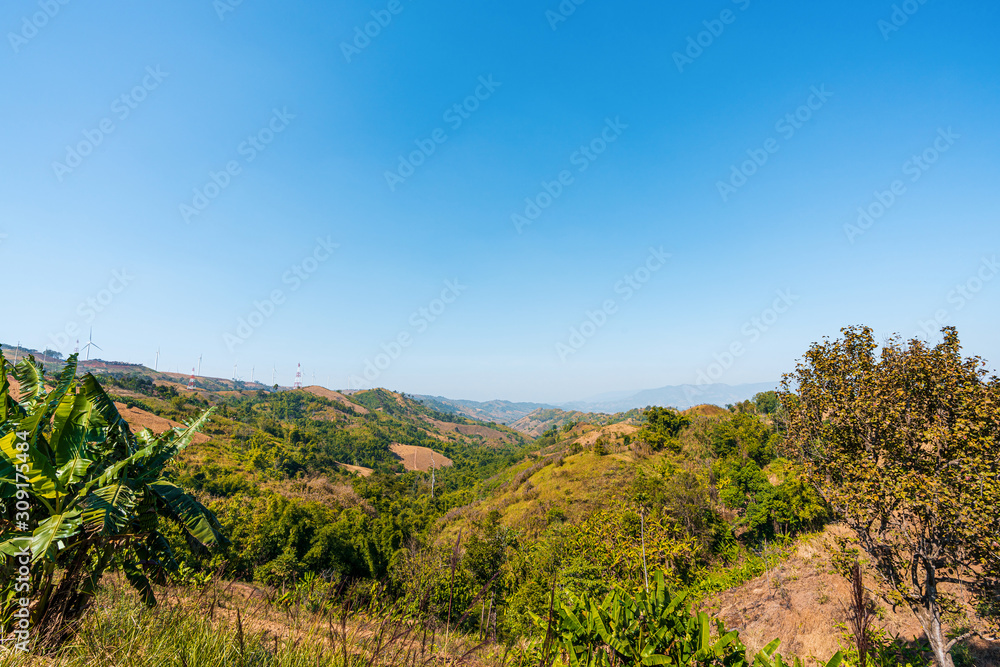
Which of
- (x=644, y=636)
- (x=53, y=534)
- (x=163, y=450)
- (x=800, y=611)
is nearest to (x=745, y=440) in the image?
(x=800, y=611)

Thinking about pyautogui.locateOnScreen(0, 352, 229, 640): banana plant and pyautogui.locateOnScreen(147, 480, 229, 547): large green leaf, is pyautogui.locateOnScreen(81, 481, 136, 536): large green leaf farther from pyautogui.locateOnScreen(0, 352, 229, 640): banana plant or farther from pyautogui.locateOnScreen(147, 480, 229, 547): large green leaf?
pyautogui.locateOnScreen(147, 480, 229, 547): large green leaf

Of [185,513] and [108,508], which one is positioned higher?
[108,508]

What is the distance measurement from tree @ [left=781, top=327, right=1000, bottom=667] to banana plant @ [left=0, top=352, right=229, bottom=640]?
12.1 meters

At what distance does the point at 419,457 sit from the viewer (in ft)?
396

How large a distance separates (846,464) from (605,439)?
180ft

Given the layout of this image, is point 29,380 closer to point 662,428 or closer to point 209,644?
point 209,644

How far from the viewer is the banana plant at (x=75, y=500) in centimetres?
430

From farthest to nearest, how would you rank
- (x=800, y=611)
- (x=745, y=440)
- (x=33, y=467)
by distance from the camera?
→ (x=745, y=440) → (x=800, y=611) → (x=33, y=467)

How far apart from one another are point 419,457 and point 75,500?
123 m

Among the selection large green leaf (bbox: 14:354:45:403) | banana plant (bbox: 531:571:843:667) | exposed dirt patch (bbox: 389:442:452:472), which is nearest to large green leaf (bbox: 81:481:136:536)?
large green leaf (bbox: 14:354:45:403)

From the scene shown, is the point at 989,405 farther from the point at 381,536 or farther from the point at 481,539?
the point at 381,536

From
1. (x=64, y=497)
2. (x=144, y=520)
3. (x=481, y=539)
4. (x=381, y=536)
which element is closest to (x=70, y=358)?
(x=64, y=497)

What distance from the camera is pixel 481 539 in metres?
25.8

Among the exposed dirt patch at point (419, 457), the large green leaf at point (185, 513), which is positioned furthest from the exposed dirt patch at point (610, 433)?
the large green leaf at point (185, 513)
